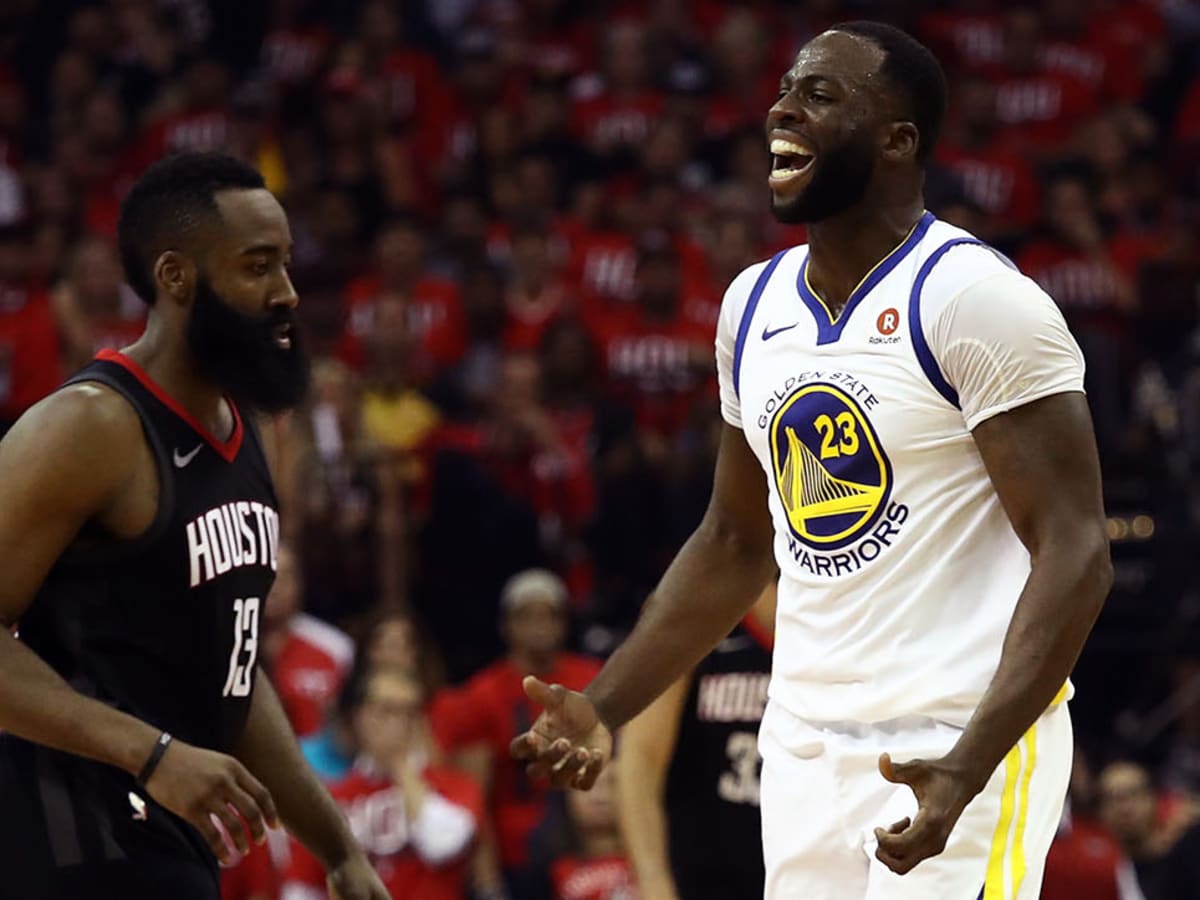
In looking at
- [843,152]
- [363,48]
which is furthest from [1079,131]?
[843,152]

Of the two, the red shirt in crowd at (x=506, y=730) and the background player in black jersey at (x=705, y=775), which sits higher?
the background player in black jersey at (x=705, y=775)

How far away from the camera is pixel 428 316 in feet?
39.4

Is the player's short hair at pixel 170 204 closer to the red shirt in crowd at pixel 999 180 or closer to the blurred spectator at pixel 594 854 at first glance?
the blurred spectator at pixel 594 854

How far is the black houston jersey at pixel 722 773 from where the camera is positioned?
6.03 m

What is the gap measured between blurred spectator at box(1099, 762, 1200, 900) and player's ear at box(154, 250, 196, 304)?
545cm

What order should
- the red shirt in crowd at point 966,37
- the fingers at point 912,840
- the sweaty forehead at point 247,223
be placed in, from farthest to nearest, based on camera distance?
1. the red shirt in crowd at point 966,37
2. the sweaty forehead at point 247,223
3. the fingers at point 912,840

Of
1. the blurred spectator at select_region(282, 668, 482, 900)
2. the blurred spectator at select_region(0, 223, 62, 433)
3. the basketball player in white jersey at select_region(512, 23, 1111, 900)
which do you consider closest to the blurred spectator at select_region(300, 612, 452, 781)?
the blurred spectator at select_region(282, 668, 482, 900)

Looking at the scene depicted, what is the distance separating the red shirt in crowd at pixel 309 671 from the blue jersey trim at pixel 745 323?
16.8ft

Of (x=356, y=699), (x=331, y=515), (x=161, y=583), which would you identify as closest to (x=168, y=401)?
(x=161, y=583)

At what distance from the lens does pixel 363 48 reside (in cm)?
1416

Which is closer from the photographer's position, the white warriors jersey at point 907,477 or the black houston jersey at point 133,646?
the white warriors jersey at point 907,477

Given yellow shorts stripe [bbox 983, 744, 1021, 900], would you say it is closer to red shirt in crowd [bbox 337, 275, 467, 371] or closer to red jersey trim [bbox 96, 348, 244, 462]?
red jersey trim [bbox 96, 348, 244, 462]

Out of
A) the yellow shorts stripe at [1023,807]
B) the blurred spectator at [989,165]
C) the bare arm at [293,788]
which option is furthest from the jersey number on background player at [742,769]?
the blurred spectator at [989,165]

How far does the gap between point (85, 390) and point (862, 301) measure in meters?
1.56
